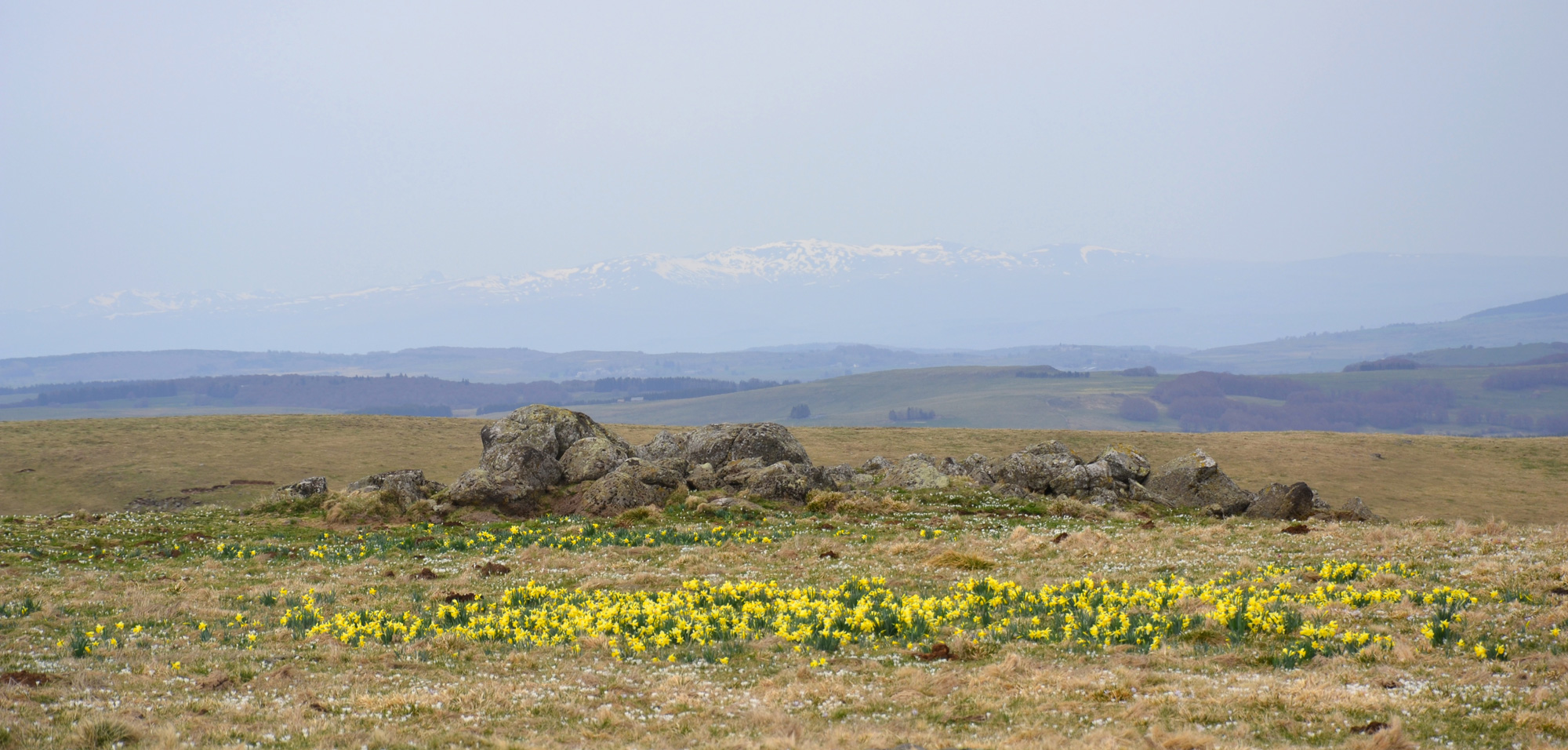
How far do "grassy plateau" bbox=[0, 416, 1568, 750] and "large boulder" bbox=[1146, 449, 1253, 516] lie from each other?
8.74 m

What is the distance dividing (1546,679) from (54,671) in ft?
65.5

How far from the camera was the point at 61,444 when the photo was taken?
69.5 metres

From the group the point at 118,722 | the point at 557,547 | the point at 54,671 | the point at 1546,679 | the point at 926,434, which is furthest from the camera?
the point at 926,434

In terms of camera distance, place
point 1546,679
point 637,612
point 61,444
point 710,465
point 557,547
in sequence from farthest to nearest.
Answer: point 61,444, point 710,465, point 557,547, point 637,612, point 1546,679

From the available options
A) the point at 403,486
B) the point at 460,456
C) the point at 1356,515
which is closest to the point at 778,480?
the point at 403,486

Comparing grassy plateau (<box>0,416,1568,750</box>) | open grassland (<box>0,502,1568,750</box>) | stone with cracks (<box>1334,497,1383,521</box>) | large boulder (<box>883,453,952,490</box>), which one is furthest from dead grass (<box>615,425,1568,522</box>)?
open grassland (<box>0,502,1568,750</box>)

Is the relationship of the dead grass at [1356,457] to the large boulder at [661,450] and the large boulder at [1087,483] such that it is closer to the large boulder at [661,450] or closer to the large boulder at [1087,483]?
the large boulder at [661,450]

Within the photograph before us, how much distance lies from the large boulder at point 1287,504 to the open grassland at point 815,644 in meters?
9.73

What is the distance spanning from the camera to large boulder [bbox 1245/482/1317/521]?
117 ft

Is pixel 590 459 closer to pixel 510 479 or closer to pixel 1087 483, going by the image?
pixel 510 479

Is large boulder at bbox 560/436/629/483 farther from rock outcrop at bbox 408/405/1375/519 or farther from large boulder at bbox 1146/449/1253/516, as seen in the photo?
large boulder at bbox 1146/449/1253/516

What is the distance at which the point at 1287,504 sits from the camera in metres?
36.2

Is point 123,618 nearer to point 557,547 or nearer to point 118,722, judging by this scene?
point 118,722

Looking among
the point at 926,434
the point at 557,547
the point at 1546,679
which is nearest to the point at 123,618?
the point at 557,547
